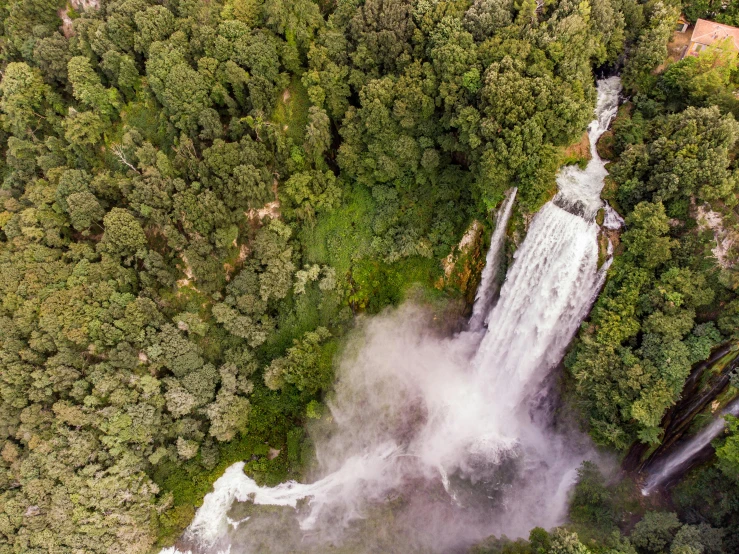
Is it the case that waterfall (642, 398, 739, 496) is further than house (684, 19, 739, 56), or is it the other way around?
house (684, 19, 739, 56)

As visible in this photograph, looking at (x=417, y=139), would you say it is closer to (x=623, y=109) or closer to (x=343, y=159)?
(x=343, y=159)

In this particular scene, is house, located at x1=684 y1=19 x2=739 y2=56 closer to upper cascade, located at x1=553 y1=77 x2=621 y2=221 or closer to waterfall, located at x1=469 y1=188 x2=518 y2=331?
upper cascade, located at x1=553 y1=77 x2=621 y2=221

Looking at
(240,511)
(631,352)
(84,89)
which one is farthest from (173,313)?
(631,352)

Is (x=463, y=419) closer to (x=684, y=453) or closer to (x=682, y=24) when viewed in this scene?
(x=684, y=453)

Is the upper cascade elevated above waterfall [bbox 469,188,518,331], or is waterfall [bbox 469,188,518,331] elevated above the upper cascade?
the upper cascade

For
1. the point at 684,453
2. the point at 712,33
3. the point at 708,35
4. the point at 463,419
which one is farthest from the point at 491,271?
the point at 712,33

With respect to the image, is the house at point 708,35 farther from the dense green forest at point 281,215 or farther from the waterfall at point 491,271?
the waterfall at point 491,271

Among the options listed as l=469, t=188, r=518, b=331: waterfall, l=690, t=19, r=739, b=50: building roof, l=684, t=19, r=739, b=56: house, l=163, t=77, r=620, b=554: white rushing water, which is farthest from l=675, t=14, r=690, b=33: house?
l=469, t=188, r=518, b=331: waterfall

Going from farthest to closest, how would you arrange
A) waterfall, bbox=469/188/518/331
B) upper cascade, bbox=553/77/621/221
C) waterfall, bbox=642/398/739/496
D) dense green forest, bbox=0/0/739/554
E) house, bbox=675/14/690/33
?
1. waterfall, bbox=469/188/518/331
2. house, bbox=675/14/690/33
3. upper cascade, bbox=553/77/621/221
4. dense green forest, bbox=0/0/739/554
5. waterfall, bbox=642/398/739/496
